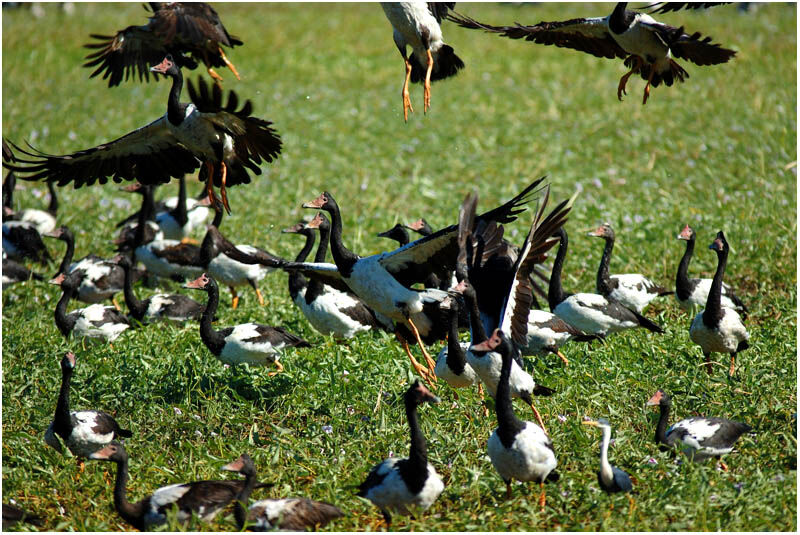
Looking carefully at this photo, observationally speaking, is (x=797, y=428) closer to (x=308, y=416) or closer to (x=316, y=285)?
(x=308, y=416)

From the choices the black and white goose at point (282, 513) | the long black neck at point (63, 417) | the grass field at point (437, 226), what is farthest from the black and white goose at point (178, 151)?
the black and white goose at point (282, 513)

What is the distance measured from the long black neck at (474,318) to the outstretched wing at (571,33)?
185cm

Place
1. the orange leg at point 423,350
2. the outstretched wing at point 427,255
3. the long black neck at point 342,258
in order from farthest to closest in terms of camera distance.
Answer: the orange leg at point 423,350
the long black neck at point 342,258
the outstretched wing at point 427,255

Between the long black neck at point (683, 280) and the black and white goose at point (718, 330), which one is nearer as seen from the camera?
the black and white goose at point (718, 330)

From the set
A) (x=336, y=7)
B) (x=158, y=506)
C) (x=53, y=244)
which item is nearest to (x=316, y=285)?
(x=158, y=506)

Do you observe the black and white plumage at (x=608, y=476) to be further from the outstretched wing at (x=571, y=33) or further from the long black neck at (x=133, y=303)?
the long black neck at (x=133, y=303)

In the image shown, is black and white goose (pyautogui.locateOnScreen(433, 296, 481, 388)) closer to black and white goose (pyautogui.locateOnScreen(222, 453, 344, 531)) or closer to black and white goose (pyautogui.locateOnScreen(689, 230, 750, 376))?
black and white goose (pyautogui.locateOnScreen(222, 453, 344, 531))

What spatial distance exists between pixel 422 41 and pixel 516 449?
2.82 m

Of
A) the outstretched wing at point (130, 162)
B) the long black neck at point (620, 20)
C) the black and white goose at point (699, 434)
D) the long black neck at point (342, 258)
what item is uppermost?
the long black neck at point (620, 20)

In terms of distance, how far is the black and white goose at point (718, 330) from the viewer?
6.46 m

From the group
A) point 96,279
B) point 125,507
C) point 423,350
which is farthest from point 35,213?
point 125,507

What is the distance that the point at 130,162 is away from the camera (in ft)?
22.3

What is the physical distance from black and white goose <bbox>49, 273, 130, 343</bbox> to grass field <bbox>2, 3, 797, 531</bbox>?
0.66 ft

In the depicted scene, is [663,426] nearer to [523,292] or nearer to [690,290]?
[523,292]
